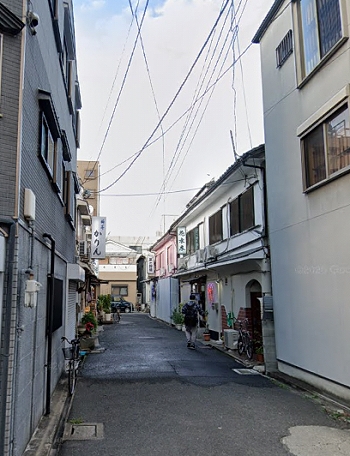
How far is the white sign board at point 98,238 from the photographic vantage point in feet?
68.8

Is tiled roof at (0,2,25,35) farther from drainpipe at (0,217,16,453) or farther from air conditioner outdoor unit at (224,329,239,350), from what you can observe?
air conditioner outdoor unit at (224,329,239,350)

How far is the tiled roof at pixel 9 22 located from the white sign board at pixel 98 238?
1654 cm

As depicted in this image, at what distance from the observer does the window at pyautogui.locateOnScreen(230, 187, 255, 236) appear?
12586 millimetres

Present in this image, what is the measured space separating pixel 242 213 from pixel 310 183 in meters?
4.75

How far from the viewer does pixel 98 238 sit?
2119 cm

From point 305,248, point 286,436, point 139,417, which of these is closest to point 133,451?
point 139,417

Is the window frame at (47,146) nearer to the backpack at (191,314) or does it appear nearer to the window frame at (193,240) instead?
the backpack at (191,314)

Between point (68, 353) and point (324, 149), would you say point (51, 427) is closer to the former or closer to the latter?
point (68, 353)

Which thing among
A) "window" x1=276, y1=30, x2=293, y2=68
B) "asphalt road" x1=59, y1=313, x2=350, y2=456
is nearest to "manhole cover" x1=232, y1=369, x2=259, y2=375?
"asphalt road" x1=59, y1=313, x2=350, y2=456

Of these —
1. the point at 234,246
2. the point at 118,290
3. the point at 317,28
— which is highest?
the point at 317,28

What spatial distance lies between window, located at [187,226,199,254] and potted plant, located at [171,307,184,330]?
151 inches

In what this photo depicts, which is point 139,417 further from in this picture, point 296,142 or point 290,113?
point 290,113

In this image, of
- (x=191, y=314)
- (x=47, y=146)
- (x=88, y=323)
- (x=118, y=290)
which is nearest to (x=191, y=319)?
(x=191, y=314)

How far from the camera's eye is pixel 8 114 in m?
4.71
